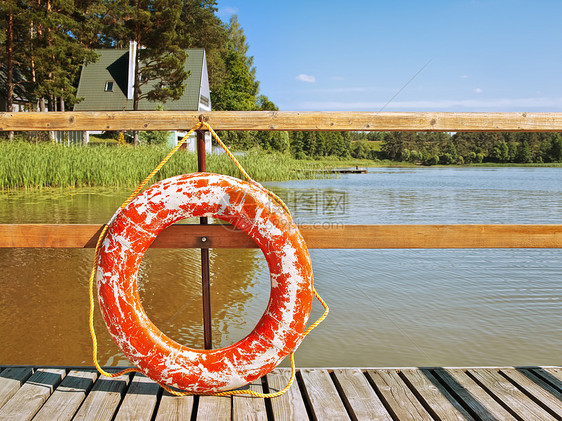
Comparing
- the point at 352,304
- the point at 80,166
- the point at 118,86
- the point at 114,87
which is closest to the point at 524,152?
the point at 118,86

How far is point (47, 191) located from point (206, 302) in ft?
27.5

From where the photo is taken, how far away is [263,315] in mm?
1582

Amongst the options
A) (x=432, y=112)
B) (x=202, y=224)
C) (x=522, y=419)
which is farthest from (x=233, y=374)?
(x=432, y=112)

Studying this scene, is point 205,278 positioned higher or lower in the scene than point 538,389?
higher

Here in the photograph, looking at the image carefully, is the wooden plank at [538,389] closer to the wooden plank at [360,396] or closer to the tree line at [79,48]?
the wooden plank at [360,396]

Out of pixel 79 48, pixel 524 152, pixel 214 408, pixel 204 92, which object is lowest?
pixel 214 408

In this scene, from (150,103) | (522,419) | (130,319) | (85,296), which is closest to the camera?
(522,419)

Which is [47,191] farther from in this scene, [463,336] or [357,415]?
[357,415]

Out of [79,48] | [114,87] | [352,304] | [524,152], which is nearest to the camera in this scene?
[352,304]

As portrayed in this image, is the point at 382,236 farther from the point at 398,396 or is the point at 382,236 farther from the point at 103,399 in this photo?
the point at 103,399

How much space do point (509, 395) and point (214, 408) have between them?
1.00 meters

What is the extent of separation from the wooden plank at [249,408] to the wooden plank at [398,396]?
412 millimetres

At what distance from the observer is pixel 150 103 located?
2116 centimetres

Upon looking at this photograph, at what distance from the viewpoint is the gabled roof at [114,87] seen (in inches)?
827
